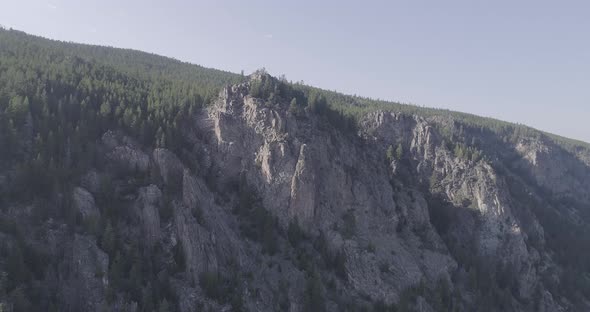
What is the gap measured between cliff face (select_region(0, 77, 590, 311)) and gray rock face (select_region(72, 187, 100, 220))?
0.19 metres

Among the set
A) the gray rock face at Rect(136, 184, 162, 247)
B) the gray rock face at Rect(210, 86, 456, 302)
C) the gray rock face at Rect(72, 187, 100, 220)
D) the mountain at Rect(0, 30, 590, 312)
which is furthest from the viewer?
the gray rock face at Rect(210, 86, 456, 302)

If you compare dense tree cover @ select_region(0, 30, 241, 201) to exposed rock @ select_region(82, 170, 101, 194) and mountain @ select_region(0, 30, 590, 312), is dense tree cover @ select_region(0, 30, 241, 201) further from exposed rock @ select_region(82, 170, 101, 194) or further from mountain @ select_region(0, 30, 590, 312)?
exposed rock @ select_region(82, 170, 101, 194)

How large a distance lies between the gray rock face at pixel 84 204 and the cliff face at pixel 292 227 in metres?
0.19

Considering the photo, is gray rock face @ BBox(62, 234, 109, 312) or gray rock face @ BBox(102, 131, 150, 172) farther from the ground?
gray rock face @ BBox(102, 131, 150, 172)

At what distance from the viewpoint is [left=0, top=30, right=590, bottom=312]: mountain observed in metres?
55.7

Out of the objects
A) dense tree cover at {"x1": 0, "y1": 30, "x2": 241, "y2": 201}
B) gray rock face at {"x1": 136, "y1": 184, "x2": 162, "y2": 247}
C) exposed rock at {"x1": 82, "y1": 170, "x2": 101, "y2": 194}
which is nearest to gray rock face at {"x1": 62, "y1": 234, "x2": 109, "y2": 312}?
gray rock face at {"x1": 136, "y1": 184, "x2": 162, "y2": 247}

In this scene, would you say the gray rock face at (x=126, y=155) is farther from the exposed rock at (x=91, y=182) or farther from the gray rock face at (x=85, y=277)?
the gray rock face at (x=85, y=277)

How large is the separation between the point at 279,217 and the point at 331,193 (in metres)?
12.1

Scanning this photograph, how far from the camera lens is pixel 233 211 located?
247ft

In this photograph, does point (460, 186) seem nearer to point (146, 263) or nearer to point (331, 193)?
point (331, 193)

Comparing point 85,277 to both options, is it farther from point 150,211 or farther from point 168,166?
point 168,166

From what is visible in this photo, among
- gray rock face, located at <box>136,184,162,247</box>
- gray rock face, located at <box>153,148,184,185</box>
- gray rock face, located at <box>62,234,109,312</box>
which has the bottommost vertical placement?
gray rock face, located at <box>62,234,109,312</box>

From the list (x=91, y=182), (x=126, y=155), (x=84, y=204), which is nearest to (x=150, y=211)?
(x=84, y=204)

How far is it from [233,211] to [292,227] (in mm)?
10356
